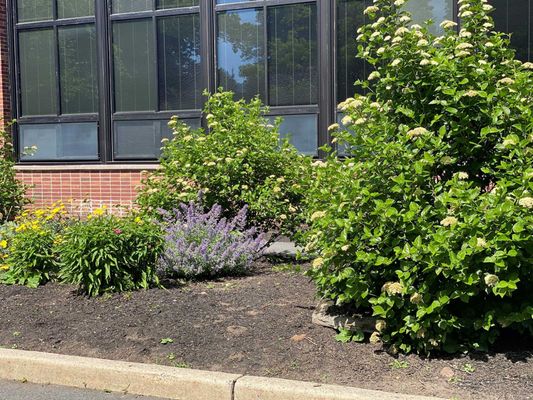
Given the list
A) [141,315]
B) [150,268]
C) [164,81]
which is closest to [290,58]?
[164,81]

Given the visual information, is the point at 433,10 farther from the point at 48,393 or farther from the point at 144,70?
the point at 48,393

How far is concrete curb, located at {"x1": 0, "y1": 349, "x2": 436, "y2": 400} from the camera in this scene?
12.3 feet

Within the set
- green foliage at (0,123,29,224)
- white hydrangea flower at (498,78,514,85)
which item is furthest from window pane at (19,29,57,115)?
white hydrangea flower at (498,78,514,85)

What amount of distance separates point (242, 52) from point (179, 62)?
1220 mm

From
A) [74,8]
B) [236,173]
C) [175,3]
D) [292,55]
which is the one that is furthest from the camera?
[74,8]

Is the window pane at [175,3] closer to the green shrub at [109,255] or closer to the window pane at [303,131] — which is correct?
the window pane at [303,131]

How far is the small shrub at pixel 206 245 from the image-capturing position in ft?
20.4

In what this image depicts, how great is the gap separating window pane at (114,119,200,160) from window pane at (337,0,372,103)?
328 centimetres

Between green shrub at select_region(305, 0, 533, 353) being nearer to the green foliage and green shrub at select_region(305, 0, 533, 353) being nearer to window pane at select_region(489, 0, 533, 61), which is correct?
window pane at select_region(489, 0, 533, 61)

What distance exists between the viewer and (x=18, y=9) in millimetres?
12102

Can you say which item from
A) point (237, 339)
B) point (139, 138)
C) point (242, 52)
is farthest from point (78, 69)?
point (237, 339)

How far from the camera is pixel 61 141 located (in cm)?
1200

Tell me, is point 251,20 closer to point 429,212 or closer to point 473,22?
point 473,22

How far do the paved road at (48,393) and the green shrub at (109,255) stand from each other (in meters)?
1.41
